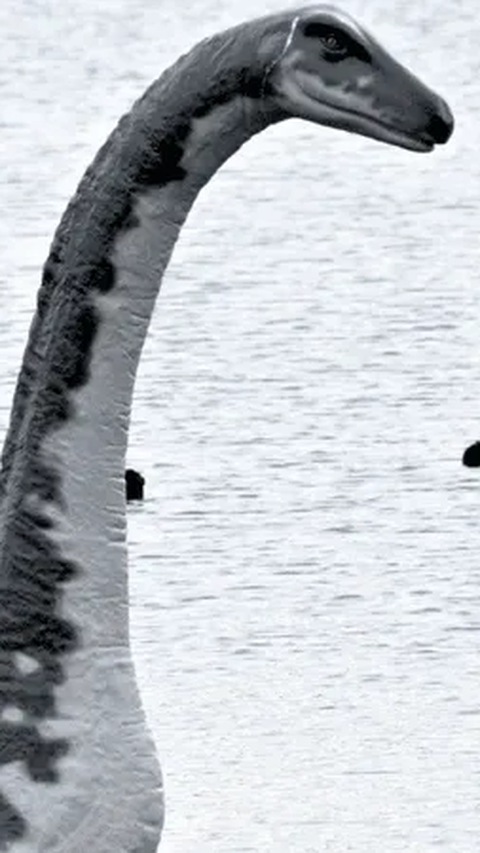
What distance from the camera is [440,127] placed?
5.64 m

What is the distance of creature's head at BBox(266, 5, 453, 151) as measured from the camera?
5.67m

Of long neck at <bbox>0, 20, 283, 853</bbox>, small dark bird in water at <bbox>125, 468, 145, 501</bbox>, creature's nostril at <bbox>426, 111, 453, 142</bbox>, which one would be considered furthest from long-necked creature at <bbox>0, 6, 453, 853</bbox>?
small dark bird in water at <bbox>125, 468, 145, 501</bbox>

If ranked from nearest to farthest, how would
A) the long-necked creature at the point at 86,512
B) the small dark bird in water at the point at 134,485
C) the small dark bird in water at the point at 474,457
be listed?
the long-necked creature at the point at 86,512 < the small dark bird in water at the point at 134,485 < the small dark bird in water at the point at 474,457

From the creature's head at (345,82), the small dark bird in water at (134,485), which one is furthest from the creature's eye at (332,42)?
the small dark bird in water at (134,485)

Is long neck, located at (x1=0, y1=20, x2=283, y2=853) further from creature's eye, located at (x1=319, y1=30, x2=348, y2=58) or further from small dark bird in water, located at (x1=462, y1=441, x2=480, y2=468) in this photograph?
small dark bird in water, located at (x1=462, y1=441, x2=480, y2=468)

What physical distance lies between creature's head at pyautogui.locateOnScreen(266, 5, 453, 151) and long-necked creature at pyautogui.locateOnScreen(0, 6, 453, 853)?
0.42 feet

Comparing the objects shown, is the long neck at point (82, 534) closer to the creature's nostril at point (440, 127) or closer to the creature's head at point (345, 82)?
the creature's head at point (345, 82)

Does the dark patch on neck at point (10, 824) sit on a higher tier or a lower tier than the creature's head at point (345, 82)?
lower

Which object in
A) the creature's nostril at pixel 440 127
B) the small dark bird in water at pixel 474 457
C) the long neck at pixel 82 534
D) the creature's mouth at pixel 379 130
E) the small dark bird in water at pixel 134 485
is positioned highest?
the creature's nostril at pixel 440 127

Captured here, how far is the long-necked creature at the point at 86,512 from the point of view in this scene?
231 inches

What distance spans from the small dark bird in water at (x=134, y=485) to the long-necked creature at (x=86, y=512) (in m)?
6.85

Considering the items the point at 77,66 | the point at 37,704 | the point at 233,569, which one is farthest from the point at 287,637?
the point at 77,66

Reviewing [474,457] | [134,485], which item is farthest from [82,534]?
[474,457]

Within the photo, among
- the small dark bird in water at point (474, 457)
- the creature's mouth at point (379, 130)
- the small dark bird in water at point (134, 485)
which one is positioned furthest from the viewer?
the small dark bird in water at point (474, 457)
